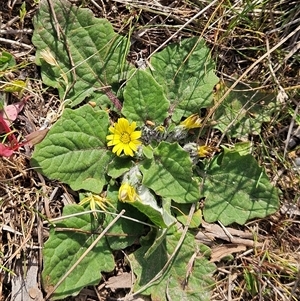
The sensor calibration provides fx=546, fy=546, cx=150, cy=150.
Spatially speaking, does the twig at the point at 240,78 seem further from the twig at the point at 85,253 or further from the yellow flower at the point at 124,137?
the twig at the point at 85,253

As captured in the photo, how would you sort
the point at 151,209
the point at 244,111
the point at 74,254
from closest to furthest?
the point at 151,209
the point at 74,254
the point at 244,111

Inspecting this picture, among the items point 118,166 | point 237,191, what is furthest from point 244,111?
point 118,166

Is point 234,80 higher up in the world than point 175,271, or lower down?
higher up

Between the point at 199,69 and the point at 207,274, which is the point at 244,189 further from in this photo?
the point at 199,69

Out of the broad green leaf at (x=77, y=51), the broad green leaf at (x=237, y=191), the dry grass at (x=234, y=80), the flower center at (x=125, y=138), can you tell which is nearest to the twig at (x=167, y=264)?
the broad green leaf at (x=237, y=191)

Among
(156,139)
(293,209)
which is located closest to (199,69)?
(156,139)

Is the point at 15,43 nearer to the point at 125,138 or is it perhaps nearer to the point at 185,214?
the point at 125,138

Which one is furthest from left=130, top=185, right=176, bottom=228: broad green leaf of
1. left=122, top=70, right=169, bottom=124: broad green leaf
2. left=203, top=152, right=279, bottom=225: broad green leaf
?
left=122, top=70, right=169, bottom=124: broad green leaf
